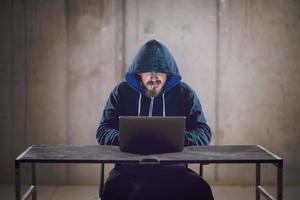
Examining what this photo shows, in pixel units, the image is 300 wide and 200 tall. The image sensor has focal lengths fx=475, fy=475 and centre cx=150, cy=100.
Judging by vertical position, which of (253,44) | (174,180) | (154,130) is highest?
(253,44)

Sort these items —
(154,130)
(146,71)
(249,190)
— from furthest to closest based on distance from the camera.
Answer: (249,190)
(146,71)
(154,130)

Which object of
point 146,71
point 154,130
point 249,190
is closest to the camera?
point 154,130

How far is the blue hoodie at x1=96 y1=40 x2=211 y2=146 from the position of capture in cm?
337

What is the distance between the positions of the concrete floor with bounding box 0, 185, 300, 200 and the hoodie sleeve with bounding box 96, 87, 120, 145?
1.23 m

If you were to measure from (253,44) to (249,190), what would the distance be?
1443 millimetres

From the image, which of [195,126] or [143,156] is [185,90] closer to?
[195,126]

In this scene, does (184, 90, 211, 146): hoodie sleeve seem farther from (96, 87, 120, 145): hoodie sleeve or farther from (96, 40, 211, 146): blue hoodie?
(96, 87, 120, 145): hoodie sleeve

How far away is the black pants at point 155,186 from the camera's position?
9.08ft

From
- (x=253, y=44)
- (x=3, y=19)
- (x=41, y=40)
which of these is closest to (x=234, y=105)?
(x=253, y=44)

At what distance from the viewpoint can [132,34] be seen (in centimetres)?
473

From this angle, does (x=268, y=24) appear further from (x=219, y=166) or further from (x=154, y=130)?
(x=154, y=130)

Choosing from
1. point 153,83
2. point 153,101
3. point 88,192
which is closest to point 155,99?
point 153,101

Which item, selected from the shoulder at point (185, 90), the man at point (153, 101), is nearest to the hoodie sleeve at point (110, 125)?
the man at point (153, 101)

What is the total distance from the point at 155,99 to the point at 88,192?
1534mm
